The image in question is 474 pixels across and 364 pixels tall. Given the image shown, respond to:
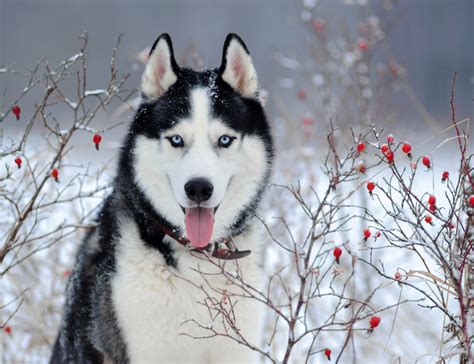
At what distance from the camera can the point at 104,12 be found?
118ft

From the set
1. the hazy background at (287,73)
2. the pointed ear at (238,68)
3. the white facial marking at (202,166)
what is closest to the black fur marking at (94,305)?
the white facial marking at (202,166)

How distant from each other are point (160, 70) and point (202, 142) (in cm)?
47

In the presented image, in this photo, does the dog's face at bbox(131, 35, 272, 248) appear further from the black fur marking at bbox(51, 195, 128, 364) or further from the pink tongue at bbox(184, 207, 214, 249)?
the black fur marking at bbox(51, 195, 128, 364)

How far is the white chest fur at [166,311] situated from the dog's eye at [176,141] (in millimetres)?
445

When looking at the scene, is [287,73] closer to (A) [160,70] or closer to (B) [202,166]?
(A) [160,70]

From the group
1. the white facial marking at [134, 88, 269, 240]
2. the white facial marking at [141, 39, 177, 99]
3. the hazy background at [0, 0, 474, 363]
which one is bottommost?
the white facial marking at [134, 88, 269, 240]

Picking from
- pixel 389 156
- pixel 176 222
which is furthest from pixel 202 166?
pixel 389 156

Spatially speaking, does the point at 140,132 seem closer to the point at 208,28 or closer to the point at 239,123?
the point at 239,123

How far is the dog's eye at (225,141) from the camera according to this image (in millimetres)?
2814

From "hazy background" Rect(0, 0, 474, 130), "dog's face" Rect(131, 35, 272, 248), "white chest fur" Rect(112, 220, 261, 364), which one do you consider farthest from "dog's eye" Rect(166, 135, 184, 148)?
"hazy background" Rect(0, 0, 474, 130)

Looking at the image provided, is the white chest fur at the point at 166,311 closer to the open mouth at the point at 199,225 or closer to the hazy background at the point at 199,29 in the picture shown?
the open mouth at the point at 199,225

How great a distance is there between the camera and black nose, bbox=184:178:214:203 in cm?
258

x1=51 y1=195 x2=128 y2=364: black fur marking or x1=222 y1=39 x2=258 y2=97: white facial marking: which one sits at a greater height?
x1=222 y1=39 x2=258 y2=97: white facial marking

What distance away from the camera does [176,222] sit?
2916mm
